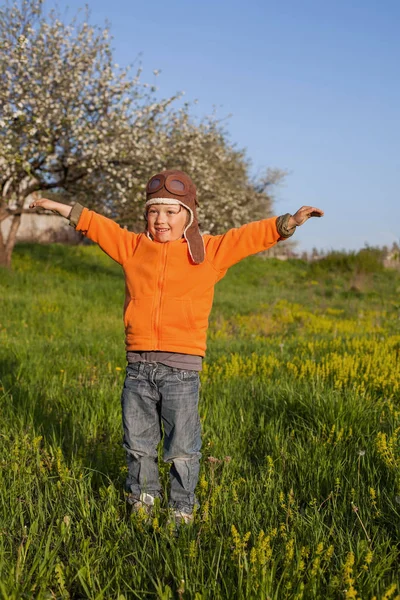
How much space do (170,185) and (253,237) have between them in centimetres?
54

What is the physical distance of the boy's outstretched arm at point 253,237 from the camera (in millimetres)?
3111

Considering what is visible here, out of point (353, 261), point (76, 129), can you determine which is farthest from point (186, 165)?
point (353, 261)

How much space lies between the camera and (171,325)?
3.09 m

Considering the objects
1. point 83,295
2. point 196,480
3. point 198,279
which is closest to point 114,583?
point 196,480

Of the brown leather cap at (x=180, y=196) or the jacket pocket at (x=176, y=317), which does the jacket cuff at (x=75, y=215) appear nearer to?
the brown leather cap at (x=180, y=196)

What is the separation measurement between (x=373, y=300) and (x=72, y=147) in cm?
991

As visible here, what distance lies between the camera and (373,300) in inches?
684

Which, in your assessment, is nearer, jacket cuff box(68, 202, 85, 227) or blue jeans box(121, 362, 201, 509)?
blue jeans box(121, 362, 201, 509)

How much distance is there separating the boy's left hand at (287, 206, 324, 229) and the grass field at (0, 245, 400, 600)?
1382 millimetres

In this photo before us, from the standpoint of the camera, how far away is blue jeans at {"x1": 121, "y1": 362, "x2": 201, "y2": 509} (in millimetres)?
3029

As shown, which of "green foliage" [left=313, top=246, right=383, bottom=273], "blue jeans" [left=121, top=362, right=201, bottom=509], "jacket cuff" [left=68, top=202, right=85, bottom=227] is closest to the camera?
"blue jeans" [left=121, top=362, right=201, bottom=509]

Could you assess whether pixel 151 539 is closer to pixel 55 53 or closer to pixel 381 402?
pixel 381 402

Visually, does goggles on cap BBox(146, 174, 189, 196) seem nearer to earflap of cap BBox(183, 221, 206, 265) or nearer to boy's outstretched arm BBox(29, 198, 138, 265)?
earflap of cap BBox(183, 221, 206, 265)

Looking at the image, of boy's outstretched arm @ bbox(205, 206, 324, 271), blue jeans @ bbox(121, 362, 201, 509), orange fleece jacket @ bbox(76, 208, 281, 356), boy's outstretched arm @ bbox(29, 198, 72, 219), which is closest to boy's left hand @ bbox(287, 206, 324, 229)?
boy's outstretched arm @ bbox(205, 206, 324, 271)
